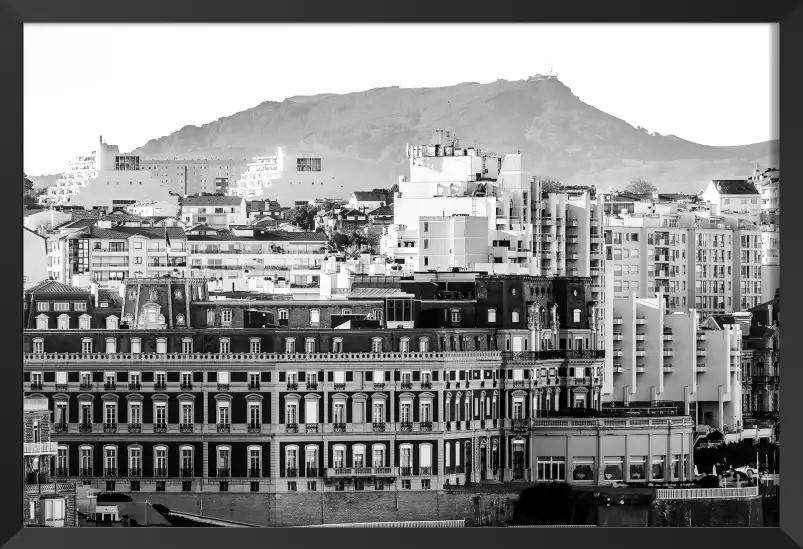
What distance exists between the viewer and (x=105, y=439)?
19.2 meters

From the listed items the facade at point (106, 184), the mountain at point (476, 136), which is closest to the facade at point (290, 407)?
the facade at point (106, 184)

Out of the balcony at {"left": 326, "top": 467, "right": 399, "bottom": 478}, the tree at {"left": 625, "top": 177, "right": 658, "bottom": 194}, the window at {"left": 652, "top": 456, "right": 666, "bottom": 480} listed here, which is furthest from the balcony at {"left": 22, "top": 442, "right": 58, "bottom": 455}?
the tree at {"left": 625, "top": 177, "right": 658, "bottom": 194}

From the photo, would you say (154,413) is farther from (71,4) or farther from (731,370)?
(71,4)

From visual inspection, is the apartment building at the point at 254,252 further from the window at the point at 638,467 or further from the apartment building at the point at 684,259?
the window at the point at 638,467

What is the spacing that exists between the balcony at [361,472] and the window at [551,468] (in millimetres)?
1589

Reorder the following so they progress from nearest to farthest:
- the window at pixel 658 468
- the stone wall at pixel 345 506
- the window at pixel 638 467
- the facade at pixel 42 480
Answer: the facade at pixel 42 480
the stone wall at pixel 345 506
the window at pixel 638 467
the window at pixel 658 468

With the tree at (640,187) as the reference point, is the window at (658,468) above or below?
below

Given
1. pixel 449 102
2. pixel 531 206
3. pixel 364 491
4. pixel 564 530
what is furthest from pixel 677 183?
pixel 564 530

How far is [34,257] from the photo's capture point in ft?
66.9

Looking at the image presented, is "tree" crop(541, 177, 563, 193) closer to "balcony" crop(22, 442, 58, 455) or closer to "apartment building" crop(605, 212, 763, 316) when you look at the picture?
"apartment building" crop(605, 212, 763, 316)

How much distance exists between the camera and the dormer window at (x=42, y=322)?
19453 mm

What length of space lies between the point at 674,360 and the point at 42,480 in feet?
31.6

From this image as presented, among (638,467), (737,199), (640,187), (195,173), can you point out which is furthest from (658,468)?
(195,173)

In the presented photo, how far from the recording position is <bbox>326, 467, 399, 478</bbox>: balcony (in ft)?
62.6
